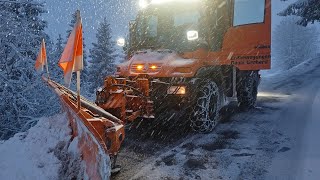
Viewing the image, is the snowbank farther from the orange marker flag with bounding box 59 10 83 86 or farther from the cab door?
the cab door

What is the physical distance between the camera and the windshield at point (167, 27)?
21.2ft

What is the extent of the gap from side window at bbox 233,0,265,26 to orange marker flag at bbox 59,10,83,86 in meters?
4.13

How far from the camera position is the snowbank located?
3395 mm

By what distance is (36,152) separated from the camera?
146 inches

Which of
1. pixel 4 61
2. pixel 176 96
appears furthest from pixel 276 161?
pixel 4 61

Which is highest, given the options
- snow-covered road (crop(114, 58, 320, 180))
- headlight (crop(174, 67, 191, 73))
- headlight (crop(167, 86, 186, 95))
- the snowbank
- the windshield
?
the windshield

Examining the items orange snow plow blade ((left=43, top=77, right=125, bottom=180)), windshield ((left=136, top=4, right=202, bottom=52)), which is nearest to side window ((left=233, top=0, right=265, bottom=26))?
windshield ((left=136, top=4, right=202, bottom=52))

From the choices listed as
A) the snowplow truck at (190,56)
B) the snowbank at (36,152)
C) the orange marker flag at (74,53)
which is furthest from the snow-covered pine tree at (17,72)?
the orange marker flag at (74,53)

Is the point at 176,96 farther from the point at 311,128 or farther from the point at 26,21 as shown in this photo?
the point at 26,21

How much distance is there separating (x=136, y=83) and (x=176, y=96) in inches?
30.9

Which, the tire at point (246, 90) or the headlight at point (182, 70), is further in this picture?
the tire at point (246, 90)

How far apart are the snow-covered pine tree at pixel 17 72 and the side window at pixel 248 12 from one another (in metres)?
7.32

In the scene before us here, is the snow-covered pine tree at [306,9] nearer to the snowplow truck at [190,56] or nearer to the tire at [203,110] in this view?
the snowplow truck at [190,56]

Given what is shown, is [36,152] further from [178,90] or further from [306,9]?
[306,9]
